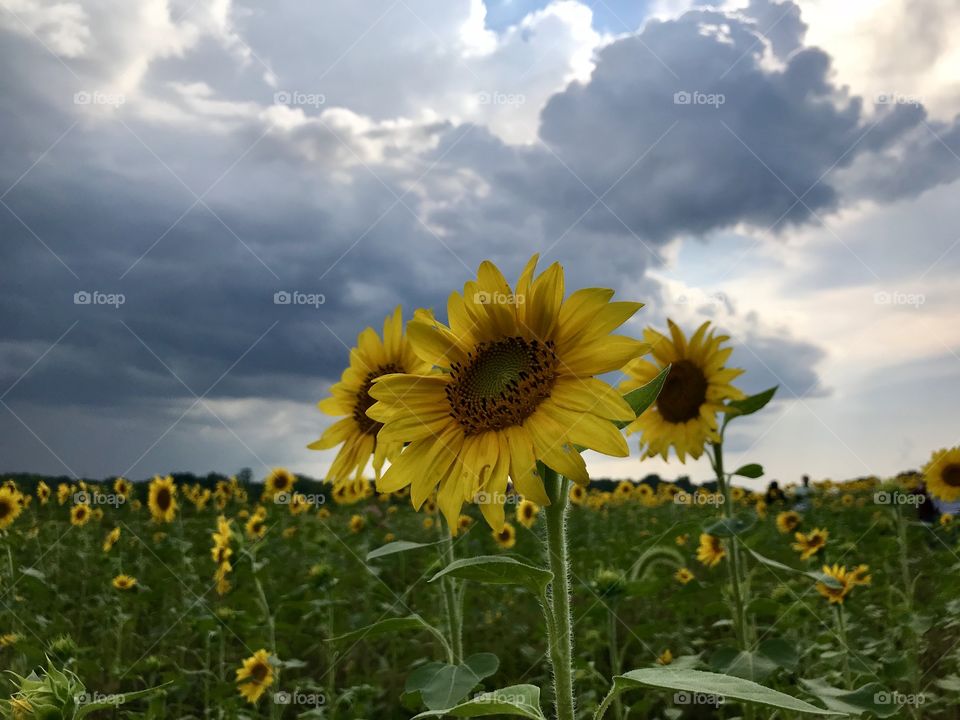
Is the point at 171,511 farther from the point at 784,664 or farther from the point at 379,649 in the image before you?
the point at 784,664

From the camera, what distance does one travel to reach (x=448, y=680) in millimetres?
2195

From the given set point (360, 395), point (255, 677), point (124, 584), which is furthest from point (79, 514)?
point (360, 395)

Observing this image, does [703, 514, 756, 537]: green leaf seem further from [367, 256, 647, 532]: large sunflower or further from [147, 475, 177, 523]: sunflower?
[147, 475, 177, 523]: sunflower

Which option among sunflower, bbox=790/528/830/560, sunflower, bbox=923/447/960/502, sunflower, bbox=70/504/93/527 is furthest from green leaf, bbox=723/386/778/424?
sunflower, bbox=70/504/93/527

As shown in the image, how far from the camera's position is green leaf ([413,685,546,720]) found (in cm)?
153

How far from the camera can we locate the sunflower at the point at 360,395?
3311mm

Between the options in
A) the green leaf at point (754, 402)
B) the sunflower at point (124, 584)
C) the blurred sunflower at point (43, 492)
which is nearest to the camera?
the green leaf at point (754, 402)

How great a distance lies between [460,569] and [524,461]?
36 cm

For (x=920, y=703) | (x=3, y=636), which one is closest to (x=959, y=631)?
(x=920, y=703)

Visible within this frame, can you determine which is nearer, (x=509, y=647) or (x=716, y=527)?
(x=716, y=527)

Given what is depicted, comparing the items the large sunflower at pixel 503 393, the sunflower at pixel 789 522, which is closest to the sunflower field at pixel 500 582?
the large sunflower at pixel 503 393

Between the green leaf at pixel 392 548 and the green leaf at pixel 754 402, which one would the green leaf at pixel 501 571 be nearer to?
the green leaf at pixel 392 548

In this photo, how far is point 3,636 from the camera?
581cm

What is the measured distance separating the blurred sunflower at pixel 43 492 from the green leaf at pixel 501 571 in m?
10.1
